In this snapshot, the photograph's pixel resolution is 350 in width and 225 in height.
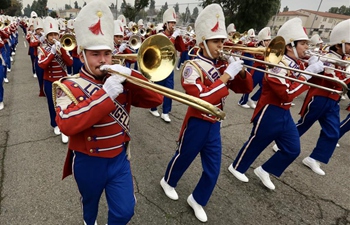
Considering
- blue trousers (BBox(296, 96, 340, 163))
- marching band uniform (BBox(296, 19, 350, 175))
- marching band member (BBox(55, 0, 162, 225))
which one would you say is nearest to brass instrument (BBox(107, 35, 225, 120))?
marching band member (BBox(55, 0, 162, 225))

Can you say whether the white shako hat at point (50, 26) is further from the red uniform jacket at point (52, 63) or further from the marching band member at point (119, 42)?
the marching band member at point (119, 42)

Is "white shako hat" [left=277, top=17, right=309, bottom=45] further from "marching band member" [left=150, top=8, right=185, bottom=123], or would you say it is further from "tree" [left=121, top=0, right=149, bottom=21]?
"tree" [left=121, top=0, right=149, bottom=21]

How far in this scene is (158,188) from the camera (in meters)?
3.28

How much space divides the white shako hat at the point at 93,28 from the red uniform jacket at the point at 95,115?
0.77 ft

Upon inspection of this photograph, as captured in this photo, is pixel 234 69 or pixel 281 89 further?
pixel 281 89

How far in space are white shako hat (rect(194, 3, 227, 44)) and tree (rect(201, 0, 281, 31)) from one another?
26.7 m

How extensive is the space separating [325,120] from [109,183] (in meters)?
3.59

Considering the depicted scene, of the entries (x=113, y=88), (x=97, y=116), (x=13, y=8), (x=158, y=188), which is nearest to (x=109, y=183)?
(x=97, y=116)

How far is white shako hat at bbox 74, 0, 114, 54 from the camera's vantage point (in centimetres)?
183

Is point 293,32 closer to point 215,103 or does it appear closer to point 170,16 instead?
point 215,103

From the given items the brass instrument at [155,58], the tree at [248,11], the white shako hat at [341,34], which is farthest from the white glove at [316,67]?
the tree at [248,11]

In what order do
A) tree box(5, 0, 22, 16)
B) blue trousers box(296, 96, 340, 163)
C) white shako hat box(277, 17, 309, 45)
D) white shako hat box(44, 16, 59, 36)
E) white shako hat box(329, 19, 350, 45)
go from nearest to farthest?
white shako hat box(277, 17, 309, 45)
white shako hat box(329, 19, 350, 45)
blue trousers box(296, 96, 340, 163)
white shako hat box(44, 16, 59, 36)
tree box(5, 0, 22, 16)

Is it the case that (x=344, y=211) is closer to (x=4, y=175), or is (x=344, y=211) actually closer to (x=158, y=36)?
(x=158, y=36)

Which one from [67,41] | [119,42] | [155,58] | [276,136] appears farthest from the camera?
[119,42]
